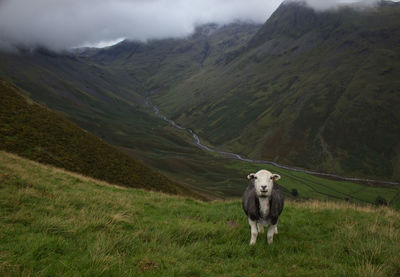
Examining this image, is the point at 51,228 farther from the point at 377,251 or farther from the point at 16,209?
the point at 377,251

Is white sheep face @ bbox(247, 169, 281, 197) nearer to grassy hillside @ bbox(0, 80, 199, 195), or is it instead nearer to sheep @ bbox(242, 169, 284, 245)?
sheep @ bbox(242, 169, 284, 245)

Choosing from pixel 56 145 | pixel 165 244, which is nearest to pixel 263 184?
pixel 165 244

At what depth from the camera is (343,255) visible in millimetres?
7629

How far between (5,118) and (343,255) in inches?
1603

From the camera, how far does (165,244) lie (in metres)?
7.88

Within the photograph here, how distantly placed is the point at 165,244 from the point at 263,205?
146 inches

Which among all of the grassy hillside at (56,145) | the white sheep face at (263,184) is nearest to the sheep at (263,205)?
the white sheep face at (263,184)

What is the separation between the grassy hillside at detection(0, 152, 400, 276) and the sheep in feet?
1.74

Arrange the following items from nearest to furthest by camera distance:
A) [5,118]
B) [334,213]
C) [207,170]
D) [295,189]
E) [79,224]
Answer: [79,224] < [334,213] < [5,118] < [295,189] < [207,170]

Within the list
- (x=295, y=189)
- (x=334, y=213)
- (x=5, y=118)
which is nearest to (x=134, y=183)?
(x=5, y=118)

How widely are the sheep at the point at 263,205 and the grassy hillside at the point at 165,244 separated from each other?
1.74 feet

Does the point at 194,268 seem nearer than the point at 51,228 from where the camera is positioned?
Yes

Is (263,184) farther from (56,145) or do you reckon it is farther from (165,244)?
(56,145)

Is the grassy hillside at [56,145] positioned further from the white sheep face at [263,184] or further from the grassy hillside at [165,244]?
the white sheep face at [263,184]
